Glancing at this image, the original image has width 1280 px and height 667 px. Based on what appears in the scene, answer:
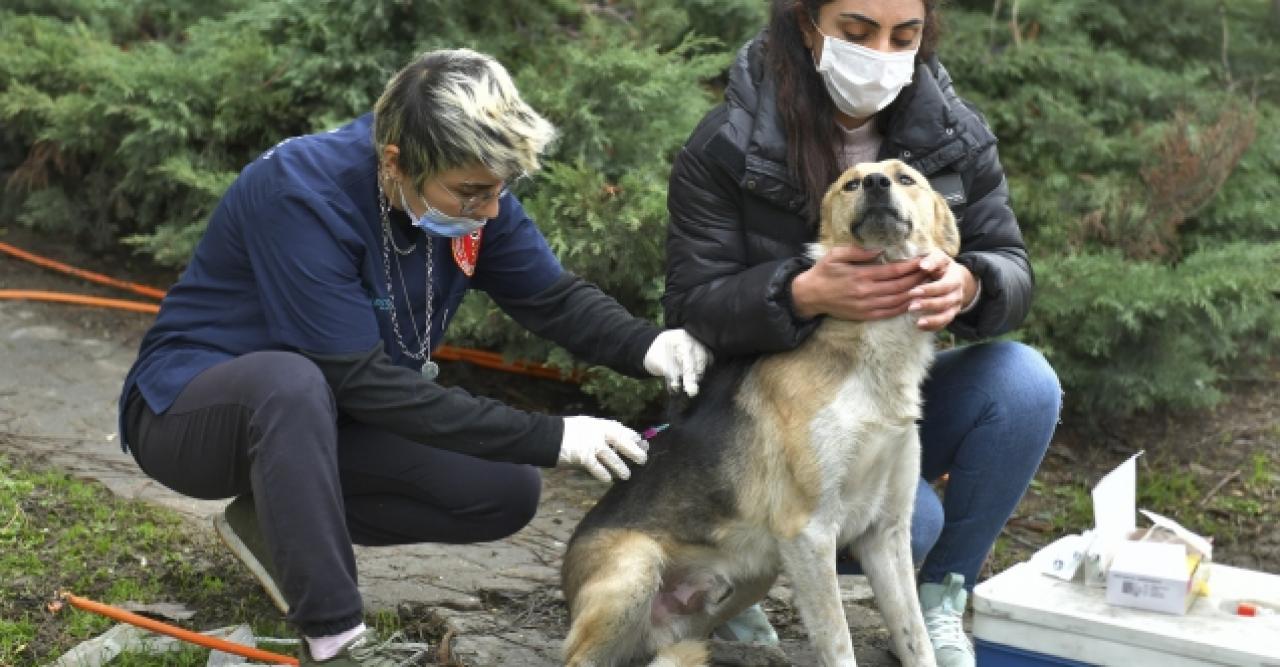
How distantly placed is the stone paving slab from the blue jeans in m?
0.34

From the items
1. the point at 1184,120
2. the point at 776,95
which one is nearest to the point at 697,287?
the point at 776,95

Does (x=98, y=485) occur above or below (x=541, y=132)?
below

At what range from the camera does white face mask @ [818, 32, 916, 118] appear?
302 cm

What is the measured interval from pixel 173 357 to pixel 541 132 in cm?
98

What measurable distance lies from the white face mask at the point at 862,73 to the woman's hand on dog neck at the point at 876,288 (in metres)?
0.38

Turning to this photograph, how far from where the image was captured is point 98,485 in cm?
420

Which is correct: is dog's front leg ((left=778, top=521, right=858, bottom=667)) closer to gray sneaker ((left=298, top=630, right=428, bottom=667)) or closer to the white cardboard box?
the white cardboard box

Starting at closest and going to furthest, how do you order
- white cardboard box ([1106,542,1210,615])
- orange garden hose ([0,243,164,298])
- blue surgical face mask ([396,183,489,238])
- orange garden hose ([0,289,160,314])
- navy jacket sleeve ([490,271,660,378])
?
1. white cardboard box ([1106,542,1210,615])
2. blue surgical face mask ([396,183,489,238])
3. navy jacket sleeve ([490,271,660,378])
4. orange garden hose ([0,289,160,314])
5. orange garden hose ([0,243,164,298])

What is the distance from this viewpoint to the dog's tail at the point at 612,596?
9.66ft

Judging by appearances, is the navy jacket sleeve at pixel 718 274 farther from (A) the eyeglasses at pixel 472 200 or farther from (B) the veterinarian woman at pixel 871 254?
(A) the eyeglasses at pixel 472 200

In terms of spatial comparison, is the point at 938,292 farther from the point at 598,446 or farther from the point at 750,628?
the point at 750,628

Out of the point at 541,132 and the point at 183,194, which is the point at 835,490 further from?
the point at 183,194

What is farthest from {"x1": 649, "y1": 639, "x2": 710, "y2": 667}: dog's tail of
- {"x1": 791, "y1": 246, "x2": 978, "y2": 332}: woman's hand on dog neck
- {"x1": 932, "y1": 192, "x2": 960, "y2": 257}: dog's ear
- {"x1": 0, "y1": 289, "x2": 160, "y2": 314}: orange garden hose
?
{"x1": 0, "y1": 289, "x2": 160, "y2": 314}: orange garden hose

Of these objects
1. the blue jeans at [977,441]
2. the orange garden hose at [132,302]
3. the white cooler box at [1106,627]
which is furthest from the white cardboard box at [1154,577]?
the orange garden hose at [132,302]
